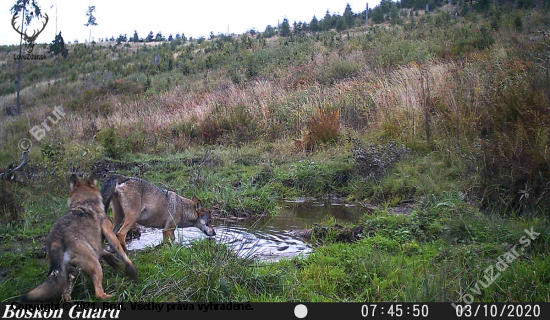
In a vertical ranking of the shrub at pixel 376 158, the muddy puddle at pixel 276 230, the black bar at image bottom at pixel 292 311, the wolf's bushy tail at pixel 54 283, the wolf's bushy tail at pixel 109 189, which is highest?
the wolf's bushy tail at pixel 109 189

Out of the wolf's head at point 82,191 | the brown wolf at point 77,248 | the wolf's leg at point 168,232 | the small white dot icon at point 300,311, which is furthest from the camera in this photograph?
the wolf's leg at point 168,232

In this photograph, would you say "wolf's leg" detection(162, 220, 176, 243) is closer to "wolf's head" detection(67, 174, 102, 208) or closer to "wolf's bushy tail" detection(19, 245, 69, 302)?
"wolf's head" detection(67, 174, 102, 208)

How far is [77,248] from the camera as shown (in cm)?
370

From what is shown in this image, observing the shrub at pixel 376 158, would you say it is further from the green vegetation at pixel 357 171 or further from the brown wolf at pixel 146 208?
the brown wolf at pixel 146 208

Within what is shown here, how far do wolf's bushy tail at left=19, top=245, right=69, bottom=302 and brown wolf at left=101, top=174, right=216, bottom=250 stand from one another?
1.79 m

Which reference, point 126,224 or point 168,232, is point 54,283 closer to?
point 126,224

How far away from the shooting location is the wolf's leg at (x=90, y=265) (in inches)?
145

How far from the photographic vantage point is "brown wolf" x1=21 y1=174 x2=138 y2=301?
3.42m

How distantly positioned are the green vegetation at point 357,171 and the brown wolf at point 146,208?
59cm

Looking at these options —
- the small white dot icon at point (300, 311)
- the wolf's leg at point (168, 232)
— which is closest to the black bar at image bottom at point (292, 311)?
the small white dot icon at point (300, 311)

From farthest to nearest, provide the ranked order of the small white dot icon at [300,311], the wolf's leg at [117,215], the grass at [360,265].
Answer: the wolf's leg at [117,215]
the grass at [360,265]
the small white dot icon at [300,311]

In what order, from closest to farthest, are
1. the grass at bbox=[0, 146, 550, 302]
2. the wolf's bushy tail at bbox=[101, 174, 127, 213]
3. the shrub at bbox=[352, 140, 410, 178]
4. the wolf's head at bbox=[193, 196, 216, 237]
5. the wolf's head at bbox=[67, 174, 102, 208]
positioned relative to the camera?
the grass at bbox=[0, 146, 550, 302]
the wolf's head at bbox=[67, 174, 102, 208]
the wolf's bushy tail at bbox=[101, 174, 127, 213]
the wolf's head at bbox=[193, 196, 216, 237]
the shrub at bbox=[352, 140, 410, 178]

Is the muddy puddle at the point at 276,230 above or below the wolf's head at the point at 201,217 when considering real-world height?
below

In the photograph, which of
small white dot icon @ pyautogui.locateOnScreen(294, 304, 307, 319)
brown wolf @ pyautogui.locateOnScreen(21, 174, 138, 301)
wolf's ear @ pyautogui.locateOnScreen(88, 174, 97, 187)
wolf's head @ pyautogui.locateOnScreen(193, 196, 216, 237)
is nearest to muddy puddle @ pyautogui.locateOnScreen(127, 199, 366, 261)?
wolf's head @ pyautogui.locateOnScreen(193, 196, 216, 237)
